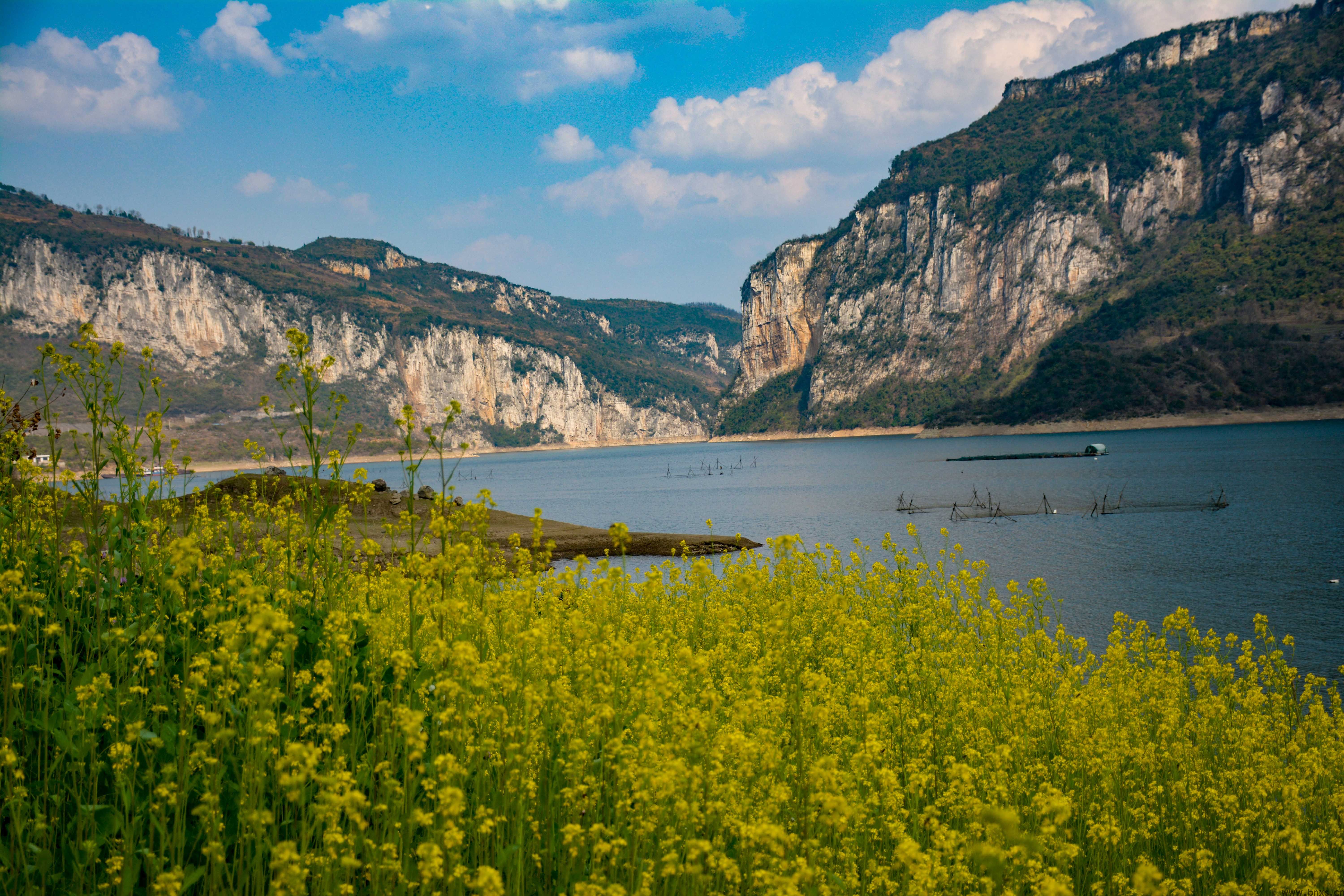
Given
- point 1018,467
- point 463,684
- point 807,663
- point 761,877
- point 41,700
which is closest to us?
point 761,877

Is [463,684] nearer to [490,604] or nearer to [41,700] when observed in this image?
[490,604]

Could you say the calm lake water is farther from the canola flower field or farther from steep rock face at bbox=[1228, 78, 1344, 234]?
steep rock face at bbox=[1228, 78, 1344, 234]

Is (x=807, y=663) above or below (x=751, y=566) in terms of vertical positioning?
below

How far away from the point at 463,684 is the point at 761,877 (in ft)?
6.53

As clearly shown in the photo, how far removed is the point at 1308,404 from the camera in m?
130

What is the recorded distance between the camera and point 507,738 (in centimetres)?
445

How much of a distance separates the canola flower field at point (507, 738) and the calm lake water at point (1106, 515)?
1337 cm

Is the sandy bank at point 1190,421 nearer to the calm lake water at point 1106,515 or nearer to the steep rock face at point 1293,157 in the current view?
the calm lake water at point 1106,515

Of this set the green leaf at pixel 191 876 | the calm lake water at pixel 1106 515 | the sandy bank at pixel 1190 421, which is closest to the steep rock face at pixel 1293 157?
the sandy bank at pixel 1190 421

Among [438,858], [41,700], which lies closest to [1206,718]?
[438,858]

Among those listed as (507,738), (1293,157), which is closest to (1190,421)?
(1293,157)

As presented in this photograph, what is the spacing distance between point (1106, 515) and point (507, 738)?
165ft

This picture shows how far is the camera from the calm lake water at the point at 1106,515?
2394 centimetres

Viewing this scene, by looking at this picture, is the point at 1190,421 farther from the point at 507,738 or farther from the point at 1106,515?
the point at 507,738
